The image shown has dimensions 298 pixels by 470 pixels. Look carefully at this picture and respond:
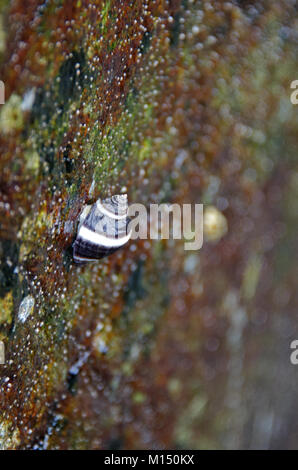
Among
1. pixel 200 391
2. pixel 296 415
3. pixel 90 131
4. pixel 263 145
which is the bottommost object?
pixel 296 415

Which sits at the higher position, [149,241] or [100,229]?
[100,229]

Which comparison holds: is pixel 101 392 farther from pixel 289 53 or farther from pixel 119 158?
pixel 289 53

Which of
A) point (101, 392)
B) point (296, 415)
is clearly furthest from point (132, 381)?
point (296, 415)

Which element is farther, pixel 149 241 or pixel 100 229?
pixel 149 241

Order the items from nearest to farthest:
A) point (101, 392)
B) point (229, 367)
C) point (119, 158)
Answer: point (119, 158), point (101, 392), point (229, 367)
